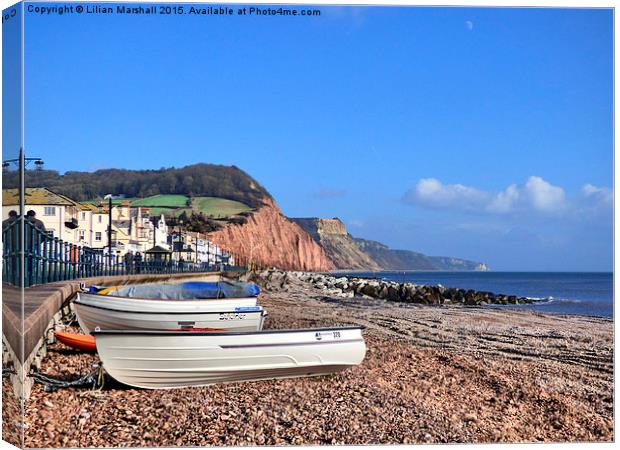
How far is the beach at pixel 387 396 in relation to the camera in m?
6.75

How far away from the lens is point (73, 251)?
8336 mm

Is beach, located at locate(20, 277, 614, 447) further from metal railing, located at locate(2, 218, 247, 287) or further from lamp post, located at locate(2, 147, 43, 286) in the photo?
lamp post, located at locate(2, 147, 43, 286)

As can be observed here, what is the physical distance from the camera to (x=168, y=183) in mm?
7715

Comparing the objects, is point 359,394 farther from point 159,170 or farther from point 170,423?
point 159,170

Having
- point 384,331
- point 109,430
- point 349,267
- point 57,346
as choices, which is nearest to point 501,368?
point 384,331

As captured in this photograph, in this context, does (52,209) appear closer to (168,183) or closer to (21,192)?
(21,192)

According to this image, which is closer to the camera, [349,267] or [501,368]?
[501,368]

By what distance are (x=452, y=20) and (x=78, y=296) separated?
16.6 feet

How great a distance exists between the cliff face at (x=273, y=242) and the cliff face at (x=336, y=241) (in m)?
0.08

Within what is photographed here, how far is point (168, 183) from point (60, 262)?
64.9 inches

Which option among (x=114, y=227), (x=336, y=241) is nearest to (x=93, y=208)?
(x=114, y=227)

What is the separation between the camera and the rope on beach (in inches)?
274

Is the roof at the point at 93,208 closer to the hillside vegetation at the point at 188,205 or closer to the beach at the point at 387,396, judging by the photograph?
the hillside vegetation at the point at 188,205

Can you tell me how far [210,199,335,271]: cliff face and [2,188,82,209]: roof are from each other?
172 cm
